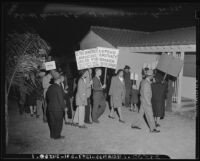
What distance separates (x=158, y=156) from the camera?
645 centimetres

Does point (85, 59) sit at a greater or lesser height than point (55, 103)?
greater

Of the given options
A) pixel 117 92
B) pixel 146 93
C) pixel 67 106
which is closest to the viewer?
pixel 146 93

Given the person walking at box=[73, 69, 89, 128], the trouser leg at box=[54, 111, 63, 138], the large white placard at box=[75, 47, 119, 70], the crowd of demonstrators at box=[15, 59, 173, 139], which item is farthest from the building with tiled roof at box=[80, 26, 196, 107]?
the trouser leg at box=[54, 111, 63, 138]

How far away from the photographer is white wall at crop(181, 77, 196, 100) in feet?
44.0

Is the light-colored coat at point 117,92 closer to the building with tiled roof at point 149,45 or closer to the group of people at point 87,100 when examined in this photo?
the group of people at point 87,100

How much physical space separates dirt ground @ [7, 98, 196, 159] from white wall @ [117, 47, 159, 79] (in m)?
5.77

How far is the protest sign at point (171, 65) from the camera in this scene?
8.81m

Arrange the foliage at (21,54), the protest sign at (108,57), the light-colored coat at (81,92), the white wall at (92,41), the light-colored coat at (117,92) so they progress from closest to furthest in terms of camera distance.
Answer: the foliage at (21,54), the light-colored coat at (81,92), the protest sign at (108,57), the light-colored coat at (117,92), the white wall at (92,41)

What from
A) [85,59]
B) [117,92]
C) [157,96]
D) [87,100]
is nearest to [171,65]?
[157,96]

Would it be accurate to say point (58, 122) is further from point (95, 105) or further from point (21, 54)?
point (21, 54)

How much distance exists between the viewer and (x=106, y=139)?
7719mm

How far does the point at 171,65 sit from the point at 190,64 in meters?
5.66

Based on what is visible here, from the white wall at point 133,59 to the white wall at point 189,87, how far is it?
257 cm

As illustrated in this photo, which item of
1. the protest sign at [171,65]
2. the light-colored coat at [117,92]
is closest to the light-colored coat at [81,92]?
the light-colored coat at [117,92]
